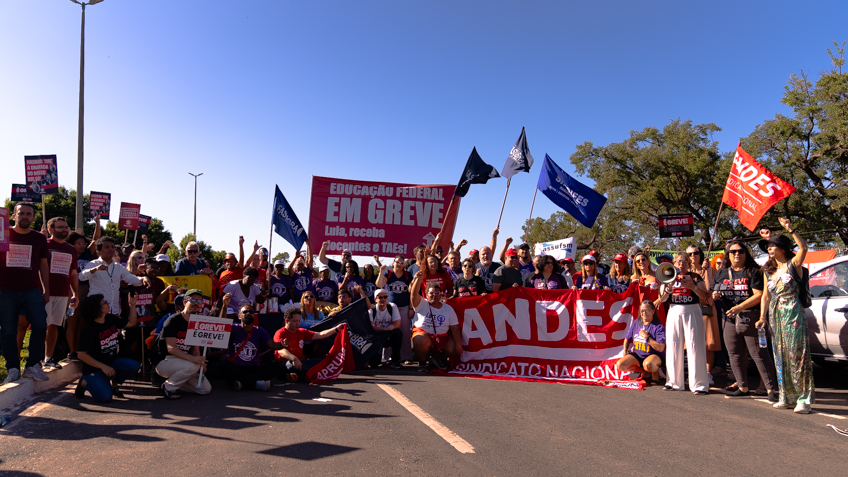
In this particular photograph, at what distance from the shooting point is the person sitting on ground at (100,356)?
5.88 meters

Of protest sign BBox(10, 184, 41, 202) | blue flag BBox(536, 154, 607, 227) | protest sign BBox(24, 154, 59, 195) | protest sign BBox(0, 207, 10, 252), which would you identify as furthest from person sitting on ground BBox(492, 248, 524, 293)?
protest sign BBox(10, 184, 41, 202)

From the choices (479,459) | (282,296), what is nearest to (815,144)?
(282,296)

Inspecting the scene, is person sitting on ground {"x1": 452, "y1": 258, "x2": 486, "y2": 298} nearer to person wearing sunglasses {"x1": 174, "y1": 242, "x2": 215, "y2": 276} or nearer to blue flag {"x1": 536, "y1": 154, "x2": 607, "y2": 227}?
blue flag {"x1": 536, "y1": 154, "x2": 607, "y2": 227}

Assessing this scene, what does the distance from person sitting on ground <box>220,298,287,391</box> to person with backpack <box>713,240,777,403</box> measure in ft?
19.6

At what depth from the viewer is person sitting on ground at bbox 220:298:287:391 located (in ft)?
22.4

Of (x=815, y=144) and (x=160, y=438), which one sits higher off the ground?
(x=815, y=144)

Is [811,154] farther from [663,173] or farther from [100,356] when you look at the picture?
[100,356]

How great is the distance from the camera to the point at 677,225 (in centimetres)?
2281

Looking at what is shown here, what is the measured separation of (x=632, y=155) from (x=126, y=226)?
27532 mm

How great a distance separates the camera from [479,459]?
400cm

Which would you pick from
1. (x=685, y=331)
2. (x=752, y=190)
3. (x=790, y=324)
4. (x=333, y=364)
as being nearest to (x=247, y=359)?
(x=333, y=364)

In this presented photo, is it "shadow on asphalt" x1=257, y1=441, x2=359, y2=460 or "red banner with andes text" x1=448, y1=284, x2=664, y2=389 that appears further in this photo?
"red banner with andes text" x1=448, y1=284, x2=664, y2=389

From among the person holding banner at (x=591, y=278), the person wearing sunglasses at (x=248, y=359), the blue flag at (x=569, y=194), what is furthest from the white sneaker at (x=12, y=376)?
the blue flag at (x=569, y=194)

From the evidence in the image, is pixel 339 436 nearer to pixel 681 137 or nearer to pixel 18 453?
pixel 18 453
